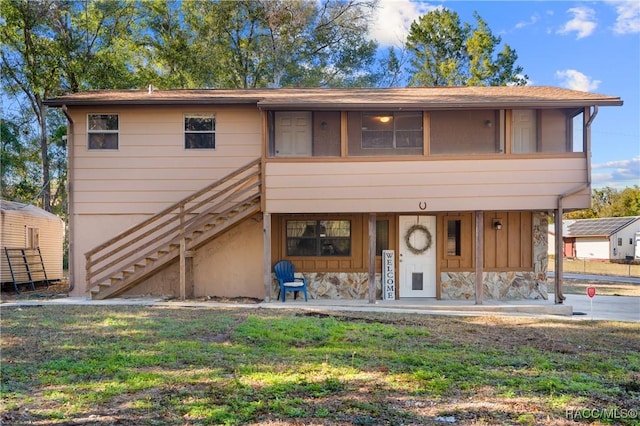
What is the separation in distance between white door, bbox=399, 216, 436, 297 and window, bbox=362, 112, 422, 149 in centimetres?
187

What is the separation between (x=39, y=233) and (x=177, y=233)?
283 inches

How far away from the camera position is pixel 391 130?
10922 millimetres

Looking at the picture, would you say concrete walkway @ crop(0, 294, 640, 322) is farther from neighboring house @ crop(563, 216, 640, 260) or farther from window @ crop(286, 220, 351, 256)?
neighboring house @ crop(563, 216, 640, 260)

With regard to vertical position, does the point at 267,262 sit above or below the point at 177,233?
below

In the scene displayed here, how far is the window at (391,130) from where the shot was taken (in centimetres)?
1085

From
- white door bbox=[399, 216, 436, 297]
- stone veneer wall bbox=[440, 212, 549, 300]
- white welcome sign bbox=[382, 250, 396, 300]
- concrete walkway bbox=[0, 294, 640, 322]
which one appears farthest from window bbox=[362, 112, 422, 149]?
concrete walkway bbox=[0, 294, 640, 322]

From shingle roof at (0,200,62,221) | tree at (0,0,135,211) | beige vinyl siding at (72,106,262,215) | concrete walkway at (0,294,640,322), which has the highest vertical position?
tree at (0,0,135,211)

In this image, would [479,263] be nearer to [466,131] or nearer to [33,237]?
[466,131]

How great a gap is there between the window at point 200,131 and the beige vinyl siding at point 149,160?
0.14 meters

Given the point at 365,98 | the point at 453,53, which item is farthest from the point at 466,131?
the point at 453,53

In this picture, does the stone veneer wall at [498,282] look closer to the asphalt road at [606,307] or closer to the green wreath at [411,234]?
the green wreath at [411,234]

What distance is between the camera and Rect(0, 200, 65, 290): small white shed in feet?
43.9

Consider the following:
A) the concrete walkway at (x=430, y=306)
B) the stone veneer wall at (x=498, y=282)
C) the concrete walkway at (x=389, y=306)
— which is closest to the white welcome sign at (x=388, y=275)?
the concrete walkway at (x=430, y=306)

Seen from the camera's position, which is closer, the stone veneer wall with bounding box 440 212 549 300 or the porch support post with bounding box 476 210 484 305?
the porch support post with bounding box 476 210 484 305
